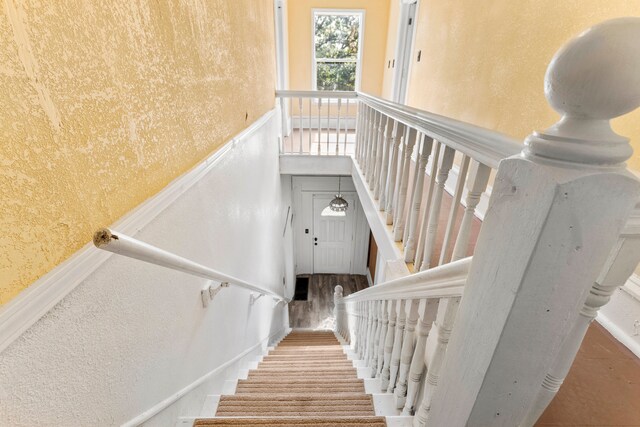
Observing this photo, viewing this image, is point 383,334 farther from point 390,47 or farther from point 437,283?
point 390,47

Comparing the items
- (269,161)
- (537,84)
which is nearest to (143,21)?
(537,84)

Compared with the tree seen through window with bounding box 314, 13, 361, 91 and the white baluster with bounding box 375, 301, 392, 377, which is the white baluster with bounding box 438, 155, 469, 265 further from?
the tree seen through window with bounding box 314, 13, 361, 91

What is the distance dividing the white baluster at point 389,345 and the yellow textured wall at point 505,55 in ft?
3.80

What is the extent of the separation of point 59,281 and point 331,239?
6.04 metres

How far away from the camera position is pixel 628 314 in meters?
1.29

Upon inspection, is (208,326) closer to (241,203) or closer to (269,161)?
(241,203)

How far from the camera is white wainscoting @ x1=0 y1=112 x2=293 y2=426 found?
552 mm

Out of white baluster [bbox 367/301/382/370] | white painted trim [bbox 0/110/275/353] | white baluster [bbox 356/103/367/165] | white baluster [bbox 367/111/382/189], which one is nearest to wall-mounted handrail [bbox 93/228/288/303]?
white painted trim [bbox 0/110/275/353]

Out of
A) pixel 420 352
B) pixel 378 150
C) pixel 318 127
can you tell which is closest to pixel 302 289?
pixel 318 127

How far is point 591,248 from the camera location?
0.40 meters

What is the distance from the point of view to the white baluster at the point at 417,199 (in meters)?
1.37

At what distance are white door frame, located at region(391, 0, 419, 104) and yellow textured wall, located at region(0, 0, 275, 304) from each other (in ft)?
13.5

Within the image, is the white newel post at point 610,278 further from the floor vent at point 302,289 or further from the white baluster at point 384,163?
the floor vent at point 302,289

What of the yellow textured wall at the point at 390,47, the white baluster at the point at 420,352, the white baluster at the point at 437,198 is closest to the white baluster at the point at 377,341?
the white baluster at the point at 437,198
